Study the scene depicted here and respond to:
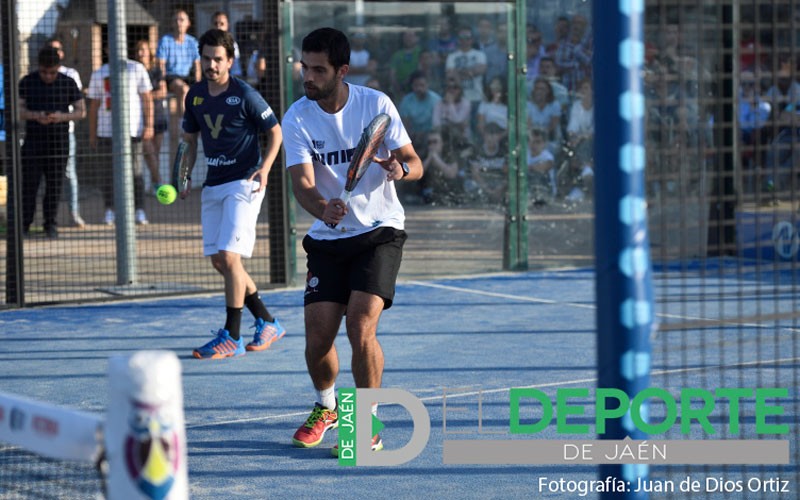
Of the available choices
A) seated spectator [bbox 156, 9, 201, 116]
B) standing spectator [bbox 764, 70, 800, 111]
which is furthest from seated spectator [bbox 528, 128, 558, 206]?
seated spectator [bbox 156, 9, 201, 116]

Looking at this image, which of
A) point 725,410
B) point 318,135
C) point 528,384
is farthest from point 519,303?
point 318,135

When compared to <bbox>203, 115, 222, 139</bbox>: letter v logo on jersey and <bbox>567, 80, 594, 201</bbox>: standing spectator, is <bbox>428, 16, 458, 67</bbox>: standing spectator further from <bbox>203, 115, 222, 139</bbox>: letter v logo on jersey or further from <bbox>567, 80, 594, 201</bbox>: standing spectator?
<bbox>203, 115, 222, 139</bbox>: letter v logo on jersey

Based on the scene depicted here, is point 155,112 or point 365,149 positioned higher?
point 155,112

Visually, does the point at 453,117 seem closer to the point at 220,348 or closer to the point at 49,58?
the point at 49,58

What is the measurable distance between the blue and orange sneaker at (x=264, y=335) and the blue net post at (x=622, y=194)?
231 inches

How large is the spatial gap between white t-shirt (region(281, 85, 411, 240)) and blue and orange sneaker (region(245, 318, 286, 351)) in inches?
106

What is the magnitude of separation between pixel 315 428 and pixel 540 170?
22.2ft

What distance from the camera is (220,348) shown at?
847cm

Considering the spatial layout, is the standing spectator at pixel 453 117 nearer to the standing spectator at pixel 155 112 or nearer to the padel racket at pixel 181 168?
the standing spectator at pixel 155 112

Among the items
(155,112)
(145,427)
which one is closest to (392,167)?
(145,427)

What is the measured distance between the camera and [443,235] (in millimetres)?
12258

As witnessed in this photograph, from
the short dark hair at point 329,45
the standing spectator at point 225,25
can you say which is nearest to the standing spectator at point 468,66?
the standing spectator at point 225,25

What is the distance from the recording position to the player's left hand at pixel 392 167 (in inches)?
233

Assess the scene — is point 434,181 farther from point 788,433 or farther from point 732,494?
point 732,494
